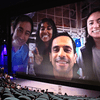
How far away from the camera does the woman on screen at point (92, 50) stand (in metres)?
5.46

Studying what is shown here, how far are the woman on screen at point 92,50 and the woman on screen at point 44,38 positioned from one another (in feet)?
6.99

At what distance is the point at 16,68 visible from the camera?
8.74 m

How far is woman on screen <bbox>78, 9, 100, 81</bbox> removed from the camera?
5461mm

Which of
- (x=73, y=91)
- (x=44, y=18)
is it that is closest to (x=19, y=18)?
(x=44, y=18)

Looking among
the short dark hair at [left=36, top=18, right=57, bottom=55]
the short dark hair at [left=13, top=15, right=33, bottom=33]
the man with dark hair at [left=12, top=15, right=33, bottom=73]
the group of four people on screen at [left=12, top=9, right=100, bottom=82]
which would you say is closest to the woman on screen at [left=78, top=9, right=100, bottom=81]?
the group of four people on screen at [left=12, top=9, right=100, bottom=82]

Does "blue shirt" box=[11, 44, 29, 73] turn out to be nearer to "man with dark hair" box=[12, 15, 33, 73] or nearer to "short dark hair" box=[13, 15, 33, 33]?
"man with dark hair" box=[12, 15, 33, 73]

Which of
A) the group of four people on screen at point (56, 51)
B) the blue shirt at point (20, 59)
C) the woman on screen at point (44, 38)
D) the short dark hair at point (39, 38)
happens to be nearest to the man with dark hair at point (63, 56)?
the group of four people on screen at point (56, 51)

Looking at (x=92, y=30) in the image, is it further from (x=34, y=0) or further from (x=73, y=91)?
(x=34, y=0)

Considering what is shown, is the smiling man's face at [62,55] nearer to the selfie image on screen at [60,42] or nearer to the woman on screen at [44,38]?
the selfie image on screen at [60,42]

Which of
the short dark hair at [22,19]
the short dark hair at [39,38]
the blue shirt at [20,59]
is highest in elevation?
the short dark hair at [22,19]

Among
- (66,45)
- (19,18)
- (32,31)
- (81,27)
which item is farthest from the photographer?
(19,18)

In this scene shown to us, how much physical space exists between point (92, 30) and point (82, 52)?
125 centimetres

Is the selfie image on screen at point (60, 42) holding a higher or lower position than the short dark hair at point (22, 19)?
lower

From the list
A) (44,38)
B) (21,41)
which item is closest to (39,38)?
(44,38)
